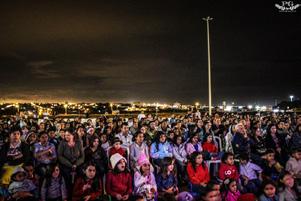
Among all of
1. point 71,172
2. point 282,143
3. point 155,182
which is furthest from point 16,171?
point 282,143

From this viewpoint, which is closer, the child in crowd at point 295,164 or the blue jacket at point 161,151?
the child in crowd at point 295,164

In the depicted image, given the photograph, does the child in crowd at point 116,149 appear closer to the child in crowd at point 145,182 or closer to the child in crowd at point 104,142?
the child in crowd at point 104,142

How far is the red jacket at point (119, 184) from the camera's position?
25.0ft

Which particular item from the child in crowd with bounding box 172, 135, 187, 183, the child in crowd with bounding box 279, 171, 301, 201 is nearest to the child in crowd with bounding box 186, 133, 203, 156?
the child in crowd with bounding box 172, 135, 187, 183

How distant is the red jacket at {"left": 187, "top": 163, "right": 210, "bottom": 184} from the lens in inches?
345

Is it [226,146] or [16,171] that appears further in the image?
[226,146]

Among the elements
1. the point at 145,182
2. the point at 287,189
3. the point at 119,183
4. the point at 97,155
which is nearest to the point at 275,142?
the point at 287,189

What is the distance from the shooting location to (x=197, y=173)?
884 centimetres

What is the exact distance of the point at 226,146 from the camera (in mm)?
12719

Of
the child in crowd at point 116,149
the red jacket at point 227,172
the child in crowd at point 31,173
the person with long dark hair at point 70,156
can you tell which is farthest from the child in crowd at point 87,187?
the red jacket at point 227,172

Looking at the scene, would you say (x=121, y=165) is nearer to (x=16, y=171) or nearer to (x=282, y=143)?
(x=16, y=171)

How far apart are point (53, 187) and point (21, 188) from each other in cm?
71

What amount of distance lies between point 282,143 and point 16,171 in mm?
9843

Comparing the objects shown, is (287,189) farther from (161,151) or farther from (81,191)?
(81,191)
